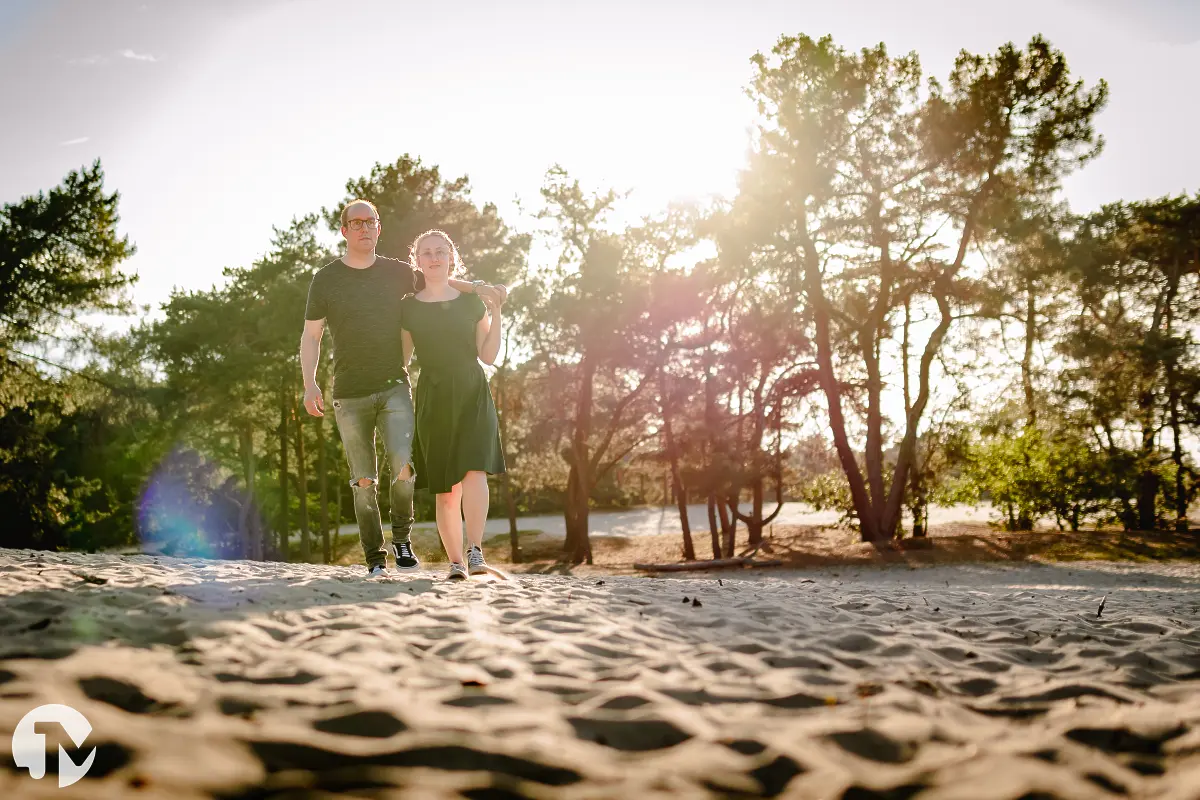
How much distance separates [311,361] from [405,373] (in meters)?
0.61

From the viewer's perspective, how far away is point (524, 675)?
2.42 meters

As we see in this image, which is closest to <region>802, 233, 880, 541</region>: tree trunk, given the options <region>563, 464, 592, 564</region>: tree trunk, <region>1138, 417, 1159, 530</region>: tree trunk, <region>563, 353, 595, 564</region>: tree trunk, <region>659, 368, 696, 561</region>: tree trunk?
<region>659, 368, 696, 561</region>: tree trunk

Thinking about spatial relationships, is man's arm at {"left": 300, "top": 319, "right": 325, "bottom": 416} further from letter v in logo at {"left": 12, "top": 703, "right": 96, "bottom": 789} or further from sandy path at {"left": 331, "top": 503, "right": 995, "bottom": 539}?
sandy path at {"left": 331, "top": 503, "right": 995, "bottom": 539}

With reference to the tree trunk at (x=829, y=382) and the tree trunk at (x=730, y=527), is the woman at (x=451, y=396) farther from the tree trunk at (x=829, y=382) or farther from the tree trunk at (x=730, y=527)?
the tree trunk at (x=730, y=527)

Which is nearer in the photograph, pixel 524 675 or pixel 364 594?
pixel 524 675

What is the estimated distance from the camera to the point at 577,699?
7.21 ft

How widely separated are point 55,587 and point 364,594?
1.41m

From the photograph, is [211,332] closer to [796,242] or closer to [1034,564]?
[796,242]

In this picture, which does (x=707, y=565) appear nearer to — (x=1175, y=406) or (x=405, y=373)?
(x=405, y=373)

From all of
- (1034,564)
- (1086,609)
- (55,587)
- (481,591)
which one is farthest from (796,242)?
(55,587)

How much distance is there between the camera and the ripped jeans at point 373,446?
4.91 m

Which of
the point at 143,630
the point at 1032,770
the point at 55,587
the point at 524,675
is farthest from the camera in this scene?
the point at 55,587

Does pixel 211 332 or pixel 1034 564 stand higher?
pixel 211 332

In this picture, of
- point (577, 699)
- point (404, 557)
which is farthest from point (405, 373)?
point (577, 699)
